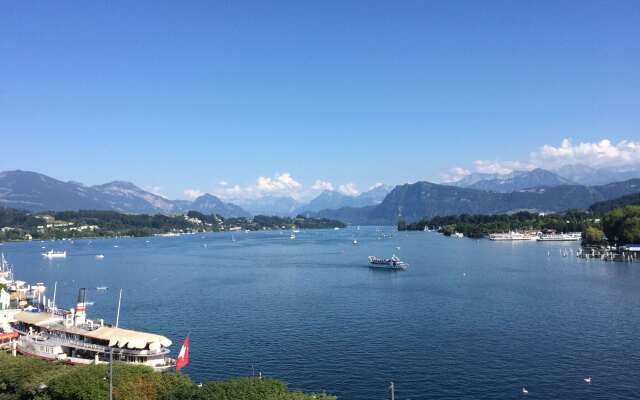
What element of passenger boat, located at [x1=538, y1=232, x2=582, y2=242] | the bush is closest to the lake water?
the bush

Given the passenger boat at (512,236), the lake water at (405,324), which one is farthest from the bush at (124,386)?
the passenger boat at (512,236)

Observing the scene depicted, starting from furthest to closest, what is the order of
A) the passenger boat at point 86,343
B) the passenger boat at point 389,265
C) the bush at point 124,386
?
the passenger boat at point 389,265 < the passenger boat at point 86,343 < the bush at point 124,386

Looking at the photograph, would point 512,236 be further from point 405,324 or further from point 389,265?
point 405,324

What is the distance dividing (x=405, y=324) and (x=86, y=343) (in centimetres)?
2612

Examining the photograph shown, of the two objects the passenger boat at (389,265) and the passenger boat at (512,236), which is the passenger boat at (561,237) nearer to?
the passenger boat at (512,236)

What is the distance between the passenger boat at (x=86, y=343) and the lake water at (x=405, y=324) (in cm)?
311

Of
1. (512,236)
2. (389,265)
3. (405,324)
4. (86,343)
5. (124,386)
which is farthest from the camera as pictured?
(512,236)

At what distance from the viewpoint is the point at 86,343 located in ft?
113

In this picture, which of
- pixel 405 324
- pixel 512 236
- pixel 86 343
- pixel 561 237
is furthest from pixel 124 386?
pixel 512 236

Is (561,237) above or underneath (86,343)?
above

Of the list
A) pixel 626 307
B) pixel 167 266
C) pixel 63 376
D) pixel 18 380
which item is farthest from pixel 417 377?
pixel 167 266

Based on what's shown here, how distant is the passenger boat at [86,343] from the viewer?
32469 millimetres

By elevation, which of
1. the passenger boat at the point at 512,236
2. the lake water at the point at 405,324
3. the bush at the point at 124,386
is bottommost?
the lake water at the point at 405,324

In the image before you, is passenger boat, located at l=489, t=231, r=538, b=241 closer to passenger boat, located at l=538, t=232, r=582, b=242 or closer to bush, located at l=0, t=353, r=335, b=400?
passenger boat, located at l=538, t=232, r=582, b=242
